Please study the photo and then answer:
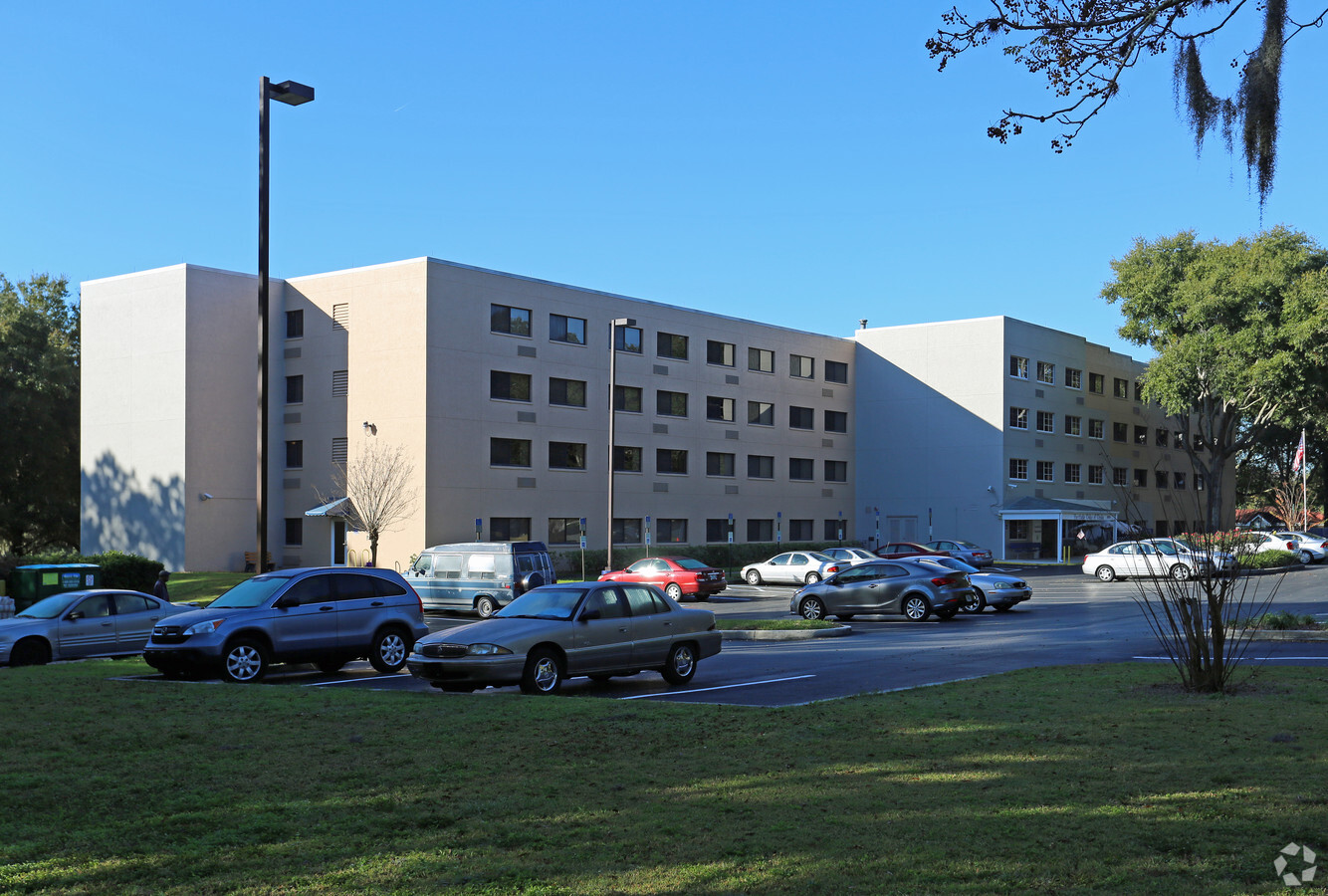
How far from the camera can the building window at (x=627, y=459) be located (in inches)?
2093

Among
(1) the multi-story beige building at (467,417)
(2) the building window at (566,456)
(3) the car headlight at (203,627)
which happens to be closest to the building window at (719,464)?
(1) the multi-story beige building at (467,417)

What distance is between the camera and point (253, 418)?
5019 centimetres

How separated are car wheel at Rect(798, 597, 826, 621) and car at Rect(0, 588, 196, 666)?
14210mm

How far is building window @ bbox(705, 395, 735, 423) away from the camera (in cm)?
5831

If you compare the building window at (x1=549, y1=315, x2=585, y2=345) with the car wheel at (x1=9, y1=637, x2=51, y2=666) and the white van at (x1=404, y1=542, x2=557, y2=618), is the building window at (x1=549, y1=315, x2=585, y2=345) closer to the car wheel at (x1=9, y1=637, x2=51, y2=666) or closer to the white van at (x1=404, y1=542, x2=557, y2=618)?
the white van at (x1=404, y1=542, x2=557, y2=618)

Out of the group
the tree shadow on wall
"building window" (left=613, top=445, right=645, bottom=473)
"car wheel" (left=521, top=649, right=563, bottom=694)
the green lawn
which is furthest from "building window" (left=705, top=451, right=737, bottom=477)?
the green lawn

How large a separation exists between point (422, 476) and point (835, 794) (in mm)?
39198

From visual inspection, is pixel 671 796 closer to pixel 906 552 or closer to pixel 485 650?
pixel 485 650

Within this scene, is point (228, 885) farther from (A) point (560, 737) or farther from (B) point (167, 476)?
(B) point (167, 476)

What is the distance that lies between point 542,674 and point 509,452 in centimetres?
3481

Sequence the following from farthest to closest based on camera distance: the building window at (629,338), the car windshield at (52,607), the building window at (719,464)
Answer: the building window at (719,464) < the building window at (629,338) < the car windshield at (52,607)

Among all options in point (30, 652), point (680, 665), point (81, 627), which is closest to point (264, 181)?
point (81, 627)

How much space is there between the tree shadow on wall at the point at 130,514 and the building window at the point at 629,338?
19421mm

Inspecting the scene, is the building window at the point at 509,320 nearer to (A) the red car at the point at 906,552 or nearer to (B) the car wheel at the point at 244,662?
(A) the red car at the point at 906,552
